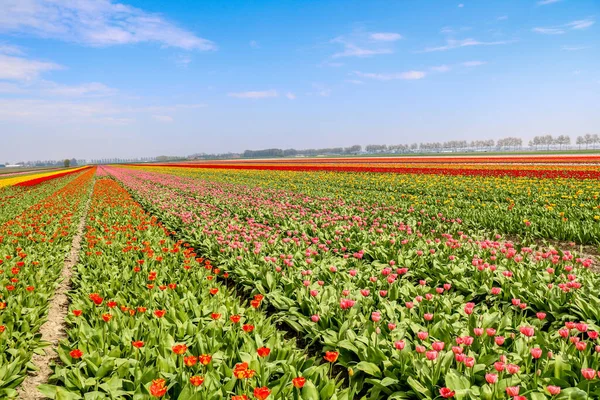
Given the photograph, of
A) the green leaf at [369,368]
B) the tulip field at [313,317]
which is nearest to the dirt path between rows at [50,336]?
the tulip field at [313,317]

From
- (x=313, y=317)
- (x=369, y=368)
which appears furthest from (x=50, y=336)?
(x=369, y=368)

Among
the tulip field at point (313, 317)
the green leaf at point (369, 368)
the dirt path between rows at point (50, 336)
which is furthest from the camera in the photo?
the dirt path between rows at point (50, 336)

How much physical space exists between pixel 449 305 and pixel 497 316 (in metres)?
0.57

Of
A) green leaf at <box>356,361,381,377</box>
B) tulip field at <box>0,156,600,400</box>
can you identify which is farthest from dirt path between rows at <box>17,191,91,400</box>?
green leaf at <box>356,361,381,377</box>

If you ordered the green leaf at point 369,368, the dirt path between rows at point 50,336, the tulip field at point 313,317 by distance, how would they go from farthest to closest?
the dirt path between rows at point 50,336
the green leaf at point 369,368
the tulip field at point 313,317

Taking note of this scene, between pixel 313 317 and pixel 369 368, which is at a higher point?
pixel 313 317

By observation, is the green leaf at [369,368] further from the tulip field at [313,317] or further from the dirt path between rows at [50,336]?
the dirt path between rows at [50,336]

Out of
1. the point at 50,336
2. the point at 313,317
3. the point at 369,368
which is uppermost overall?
the point at 313,317

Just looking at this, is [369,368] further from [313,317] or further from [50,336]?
[50,336]

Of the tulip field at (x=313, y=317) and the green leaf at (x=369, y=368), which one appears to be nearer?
the tulip field at (x=313, y=317)

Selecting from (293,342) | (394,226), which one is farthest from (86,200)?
(293,342)

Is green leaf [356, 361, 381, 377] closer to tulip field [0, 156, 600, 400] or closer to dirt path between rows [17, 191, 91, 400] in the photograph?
tulip field [0, 156, 600, 400]

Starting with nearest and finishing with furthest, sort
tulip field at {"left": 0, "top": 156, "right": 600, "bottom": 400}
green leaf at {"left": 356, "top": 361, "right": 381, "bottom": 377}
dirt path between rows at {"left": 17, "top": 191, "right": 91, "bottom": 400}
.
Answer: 1. tulip field at {"left": 0, "top": 156, "right": 600, "bottom": 400}
2. green leaf at {"left": 356, "top": 361, "right": 381, "bottom": 377}
3. dirt path between rows at {"left": 17, "top": 191, "right": 91, "bottom": 400}

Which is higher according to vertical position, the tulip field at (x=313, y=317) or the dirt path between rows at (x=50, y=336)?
the tulip field at (x=313, y=317)
